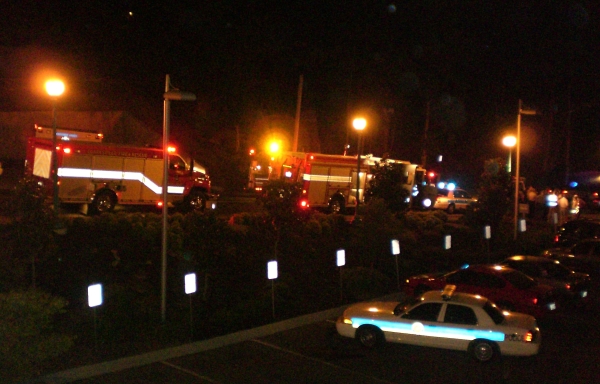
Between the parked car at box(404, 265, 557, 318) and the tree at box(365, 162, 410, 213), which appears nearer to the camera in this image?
the parked car at box(404, 265, 557, 318)

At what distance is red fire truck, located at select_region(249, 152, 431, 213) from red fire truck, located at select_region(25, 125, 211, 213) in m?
5.03

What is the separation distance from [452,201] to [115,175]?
2156 cm

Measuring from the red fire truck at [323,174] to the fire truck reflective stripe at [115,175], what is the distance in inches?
194

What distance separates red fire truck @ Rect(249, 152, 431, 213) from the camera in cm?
3012

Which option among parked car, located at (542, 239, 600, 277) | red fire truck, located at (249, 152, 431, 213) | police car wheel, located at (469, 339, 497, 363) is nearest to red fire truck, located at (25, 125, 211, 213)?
red fire truck, located at (249, 152, 431, 213)

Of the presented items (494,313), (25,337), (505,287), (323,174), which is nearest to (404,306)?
(494,313)

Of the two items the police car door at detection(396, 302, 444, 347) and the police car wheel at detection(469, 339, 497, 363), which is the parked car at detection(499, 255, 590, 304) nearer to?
the police car wheel at detection(469, 339, 497, 363)

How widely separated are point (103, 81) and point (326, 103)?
19315 millimetres

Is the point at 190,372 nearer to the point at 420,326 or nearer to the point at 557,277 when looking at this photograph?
the point at 420,326

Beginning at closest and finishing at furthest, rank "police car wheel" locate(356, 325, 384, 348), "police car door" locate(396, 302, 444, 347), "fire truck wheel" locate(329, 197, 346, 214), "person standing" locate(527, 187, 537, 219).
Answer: "police car door" locate(396, 302, 444, 347), "police car wheel" locate(356, 325, 384, 348), "fire truck wheel" locate(329, 197, 346, 214), "person standing" locate(527, 187, 537, 219)

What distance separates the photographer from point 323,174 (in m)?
30.5

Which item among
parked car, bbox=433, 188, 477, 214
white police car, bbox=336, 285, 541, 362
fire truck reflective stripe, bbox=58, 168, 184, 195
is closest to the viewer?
white police car, bbox=336, 285, 541, 362

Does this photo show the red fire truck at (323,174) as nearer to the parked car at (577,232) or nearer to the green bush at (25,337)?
the parked car at (577,232)

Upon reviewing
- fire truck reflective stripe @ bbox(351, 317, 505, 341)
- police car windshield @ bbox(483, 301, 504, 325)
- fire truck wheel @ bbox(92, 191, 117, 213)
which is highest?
fire truck wheel @ bbox(92, 191, 117, 213)
